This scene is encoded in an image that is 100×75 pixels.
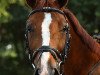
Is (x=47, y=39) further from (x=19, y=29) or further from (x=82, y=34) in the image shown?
(x=19, y=29)

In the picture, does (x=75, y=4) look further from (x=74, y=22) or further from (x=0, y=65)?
(x=74, y=22)

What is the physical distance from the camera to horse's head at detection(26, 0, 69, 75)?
22.4 feet

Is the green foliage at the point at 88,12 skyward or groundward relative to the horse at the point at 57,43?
skyward

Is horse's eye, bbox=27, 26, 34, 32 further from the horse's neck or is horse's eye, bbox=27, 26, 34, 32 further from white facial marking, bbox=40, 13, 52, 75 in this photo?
the horse's neck

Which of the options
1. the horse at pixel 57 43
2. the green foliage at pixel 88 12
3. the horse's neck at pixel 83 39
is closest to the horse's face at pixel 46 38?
the horse at pixel 57 43

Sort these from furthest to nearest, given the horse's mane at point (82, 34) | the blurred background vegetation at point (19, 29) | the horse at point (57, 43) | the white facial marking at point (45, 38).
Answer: the blurred background vegetation at point (19, 29) → the horse's mane at point (82, 34) → the horse at point (57, 43) → the white facial marking at point (45, 38)

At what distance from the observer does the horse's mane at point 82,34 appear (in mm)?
7543

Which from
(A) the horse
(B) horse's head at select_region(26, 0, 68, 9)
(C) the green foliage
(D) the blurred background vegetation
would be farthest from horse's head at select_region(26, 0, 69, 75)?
(C) the green foliage

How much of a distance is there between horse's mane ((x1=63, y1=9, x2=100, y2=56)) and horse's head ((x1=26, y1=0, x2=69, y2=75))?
9.5 inches

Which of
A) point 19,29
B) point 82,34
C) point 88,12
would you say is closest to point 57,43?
point 82,34

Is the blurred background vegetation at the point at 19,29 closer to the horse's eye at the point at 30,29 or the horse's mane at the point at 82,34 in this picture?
the horse's mane at the point at 82,34

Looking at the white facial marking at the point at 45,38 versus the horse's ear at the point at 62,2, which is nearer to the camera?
the white facial marking at the point at 45,38

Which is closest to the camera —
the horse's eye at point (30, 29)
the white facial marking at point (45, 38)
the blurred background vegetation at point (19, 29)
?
the white facial marking at point (45, 38)

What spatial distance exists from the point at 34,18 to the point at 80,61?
99cm
